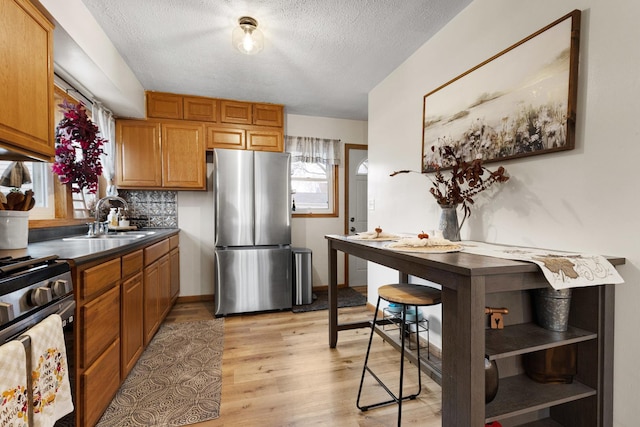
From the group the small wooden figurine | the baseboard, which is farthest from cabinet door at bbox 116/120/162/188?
the small wooden figurine

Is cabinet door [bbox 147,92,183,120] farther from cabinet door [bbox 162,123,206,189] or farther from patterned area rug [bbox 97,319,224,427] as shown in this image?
patterned area rug [bbox 97,319,224,427]

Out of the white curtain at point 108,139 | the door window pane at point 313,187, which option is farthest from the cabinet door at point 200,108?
the door window pane at point 313,187

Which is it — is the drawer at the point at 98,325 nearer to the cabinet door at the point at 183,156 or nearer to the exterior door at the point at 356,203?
the cabinet door at the point at 183,156

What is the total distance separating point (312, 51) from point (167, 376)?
9.10ft

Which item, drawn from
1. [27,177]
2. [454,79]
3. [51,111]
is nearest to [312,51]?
[454,79]

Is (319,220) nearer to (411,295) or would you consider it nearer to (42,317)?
(411,295)

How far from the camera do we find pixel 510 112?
1650 mm

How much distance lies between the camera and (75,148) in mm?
2492

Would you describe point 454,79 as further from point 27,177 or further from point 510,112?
point 27,177

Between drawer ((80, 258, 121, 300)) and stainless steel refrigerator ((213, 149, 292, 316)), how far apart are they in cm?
151

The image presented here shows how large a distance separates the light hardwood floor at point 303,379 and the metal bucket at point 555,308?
0.80m

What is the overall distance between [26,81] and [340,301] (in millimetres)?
3364

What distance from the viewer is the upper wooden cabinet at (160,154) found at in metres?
3.30

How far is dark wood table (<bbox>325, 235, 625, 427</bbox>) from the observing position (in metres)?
1.02
